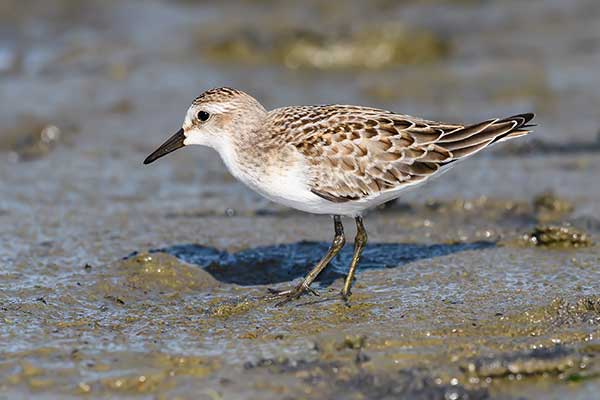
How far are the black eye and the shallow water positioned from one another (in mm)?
1116

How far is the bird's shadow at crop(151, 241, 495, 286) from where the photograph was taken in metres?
7.63

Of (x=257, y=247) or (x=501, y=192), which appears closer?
(x=257, y=247)

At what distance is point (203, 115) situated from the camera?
732 centimetres

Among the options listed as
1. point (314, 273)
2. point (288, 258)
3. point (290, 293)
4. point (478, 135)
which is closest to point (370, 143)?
point (478, 135)

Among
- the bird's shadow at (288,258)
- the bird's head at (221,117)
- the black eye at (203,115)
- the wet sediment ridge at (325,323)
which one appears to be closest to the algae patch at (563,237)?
the wet sediment ridge at (325,323)

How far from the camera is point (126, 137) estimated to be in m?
11.5

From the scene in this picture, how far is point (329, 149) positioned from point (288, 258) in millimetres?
1372

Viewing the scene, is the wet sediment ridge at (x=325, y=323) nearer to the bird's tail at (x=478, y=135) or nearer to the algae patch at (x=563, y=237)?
the algae patch at (x=563, y=237)

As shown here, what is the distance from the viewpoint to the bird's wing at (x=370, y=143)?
6.90 meters

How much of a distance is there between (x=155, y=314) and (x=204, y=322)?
41 cm

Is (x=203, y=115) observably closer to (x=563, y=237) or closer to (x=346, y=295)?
(x=346, y=295)

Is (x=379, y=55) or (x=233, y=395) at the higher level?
(x=379, y=55)

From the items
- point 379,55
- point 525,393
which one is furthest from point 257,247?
point 379,55

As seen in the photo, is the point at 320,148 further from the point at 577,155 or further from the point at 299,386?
the point at 577,155
